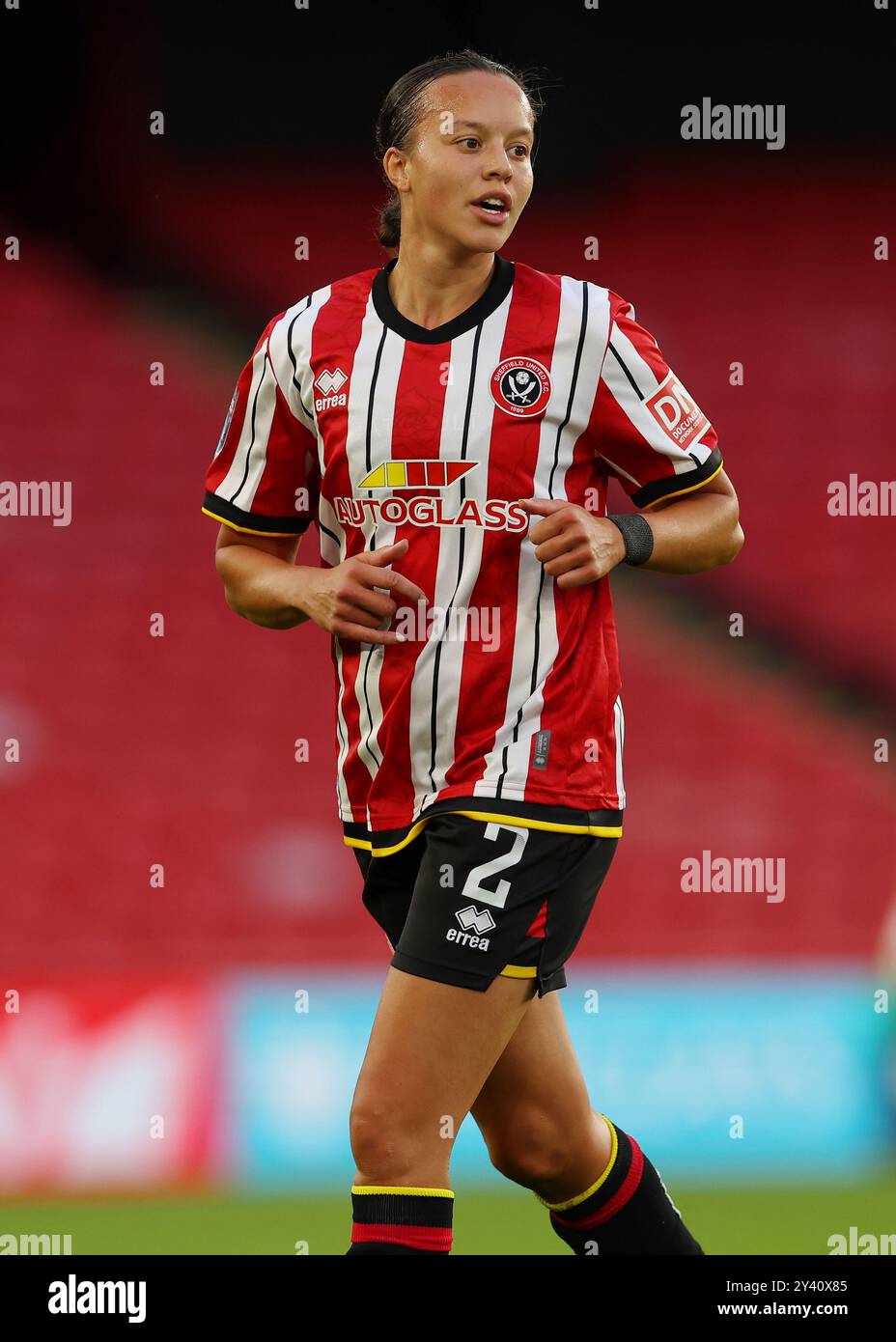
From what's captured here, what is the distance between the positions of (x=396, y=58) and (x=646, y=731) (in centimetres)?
325

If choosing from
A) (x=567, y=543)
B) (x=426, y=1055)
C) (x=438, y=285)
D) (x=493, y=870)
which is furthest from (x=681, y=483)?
(x=426, y=1055)

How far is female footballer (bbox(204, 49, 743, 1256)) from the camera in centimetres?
264

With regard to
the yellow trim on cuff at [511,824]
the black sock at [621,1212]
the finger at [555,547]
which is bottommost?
the black sock at [621,1212]

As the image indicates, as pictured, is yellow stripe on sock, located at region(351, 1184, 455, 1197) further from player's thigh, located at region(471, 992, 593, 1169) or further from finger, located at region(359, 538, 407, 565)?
finger, located at region(359, 538, 407, 565)

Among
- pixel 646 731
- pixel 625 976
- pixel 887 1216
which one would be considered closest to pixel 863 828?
pixel 646 731

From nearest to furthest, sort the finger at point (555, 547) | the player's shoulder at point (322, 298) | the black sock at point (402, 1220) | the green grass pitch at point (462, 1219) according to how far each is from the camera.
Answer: the black sock at point (402, 1220) < the finger at point (555, 547) < the player's shoulder at point (322, 298) < the green grass pitch at point (462, 1219)

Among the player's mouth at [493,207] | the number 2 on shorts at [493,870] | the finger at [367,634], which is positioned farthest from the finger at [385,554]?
the player's mouth at [493,207]

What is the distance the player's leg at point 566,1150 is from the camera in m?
2.87

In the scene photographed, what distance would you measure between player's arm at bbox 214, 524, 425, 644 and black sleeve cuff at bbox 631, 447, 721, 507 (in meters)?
0.44

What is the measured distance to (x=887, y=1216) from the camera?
4.86m

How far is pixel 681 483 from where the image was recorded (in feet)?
→ 9.49

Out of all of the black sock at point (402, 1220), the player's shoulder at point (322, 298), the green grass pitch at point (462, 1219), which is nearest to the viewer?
the black sock at point (402, 1220)

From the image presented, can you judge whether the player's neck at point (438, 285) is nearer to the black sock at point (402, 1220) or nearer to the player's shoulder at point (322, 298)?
the player's shoulder at point (322, 298)

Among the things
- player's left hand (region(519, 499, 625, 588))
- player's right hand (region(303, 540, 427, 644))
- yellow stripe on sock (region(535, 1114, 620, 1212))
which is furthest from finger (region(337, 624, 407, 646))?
yellow stripe on sock (region(535, 1114, 620, 1212))
